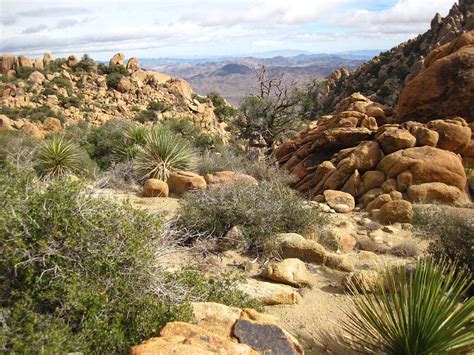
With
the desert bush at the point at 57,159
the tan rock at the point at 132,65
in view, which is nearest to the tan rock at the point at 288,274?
the desert bush at the point at 57,159

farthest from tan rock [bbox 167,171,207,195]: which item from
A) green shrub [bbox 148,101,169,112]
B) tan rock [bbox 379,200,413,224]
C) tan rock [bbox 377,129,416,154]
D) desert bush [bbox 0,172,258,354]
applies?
green shrub [bbox 148,101,169,112]

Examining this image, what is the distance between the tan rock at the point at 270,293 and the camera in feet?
18.5

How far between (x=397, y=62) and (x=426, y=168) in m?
39.6

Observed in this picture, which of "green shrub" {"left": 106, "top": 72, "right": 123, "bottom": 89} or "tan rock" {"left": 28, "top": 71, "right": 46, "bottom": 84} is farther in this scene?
"green shrub" {"left": 106, "top": 72, "right": 123, "bottom": 89}

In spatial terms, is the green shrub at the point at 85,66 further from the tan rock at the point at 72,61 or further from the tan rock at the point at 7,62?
the tan rock at the point at 7,62

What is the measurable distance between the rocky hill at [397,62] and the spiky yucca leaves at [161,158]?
31.6 metres

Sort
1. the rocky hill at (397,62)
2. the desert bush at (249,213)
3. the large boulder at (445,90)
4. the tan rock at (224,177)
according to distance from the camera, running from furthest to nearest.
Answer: the rocky hill at (397,62), the large boulder at (445,90), the tan rock at (224,177), the desert bush at (249,213)

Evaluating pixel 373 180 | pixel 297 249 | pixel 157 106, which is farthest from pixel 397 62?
pixel 297 249

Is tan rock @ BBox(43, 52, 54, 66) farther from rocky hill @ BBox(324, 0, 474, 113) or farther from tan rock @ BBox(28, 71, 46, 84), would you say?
rocky hill @ BBox(324, 0, 474, 113)

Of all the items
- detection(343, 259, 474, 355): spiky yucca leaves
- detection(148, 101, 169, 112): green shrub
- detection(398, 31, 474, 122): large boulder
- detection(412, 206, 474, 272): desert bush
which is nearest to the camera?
detection(343, 259, 474, 355): spiky yucca leaves

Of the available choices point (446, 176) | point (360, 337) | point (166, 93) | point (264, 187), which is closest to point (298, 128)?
point (446, 176)

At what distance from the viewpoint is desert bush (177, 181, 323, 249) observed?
7.75 metres

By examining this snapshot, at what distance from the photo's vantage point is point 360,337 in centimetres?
464

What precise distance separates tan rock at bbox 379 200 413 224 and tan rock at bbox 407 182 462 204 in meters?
0.89
